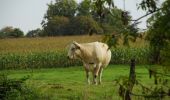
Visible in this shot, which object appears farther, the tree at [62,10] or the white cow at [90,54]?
the tree at [62,10]

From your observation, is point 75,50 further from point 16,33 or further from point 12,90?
point 16,33

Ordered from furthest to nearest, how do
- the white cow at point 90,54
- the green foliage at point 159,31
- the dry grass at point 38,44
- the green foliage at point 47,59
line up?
the dry grass at point 38,44, the green foliage at point 47,59, the white cow at point 90,54, the green foliage at point 159,31

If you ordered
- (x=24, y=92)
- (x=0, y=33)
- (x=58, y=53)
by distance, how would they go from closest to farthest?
(x=24, y=92) < (x=58, y=53) < (x=0, y=33)

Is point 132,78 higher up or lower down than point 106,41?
lower down

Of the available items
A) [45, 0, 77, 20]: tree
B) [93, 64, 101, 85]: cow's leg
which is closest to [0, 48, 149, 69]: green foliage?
[93, 64, 101, 85]: cow's leg

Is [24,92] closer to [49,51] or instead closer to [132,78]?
[132,78]

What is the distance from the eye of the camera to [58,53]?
3719 centimetres

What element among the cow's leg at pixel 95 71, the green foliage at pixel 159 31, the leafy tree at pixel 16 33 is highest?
the leafy tree at pixel 16 33

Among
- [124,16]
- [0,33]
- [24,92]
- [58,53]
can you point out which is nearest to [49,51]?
[58,53]

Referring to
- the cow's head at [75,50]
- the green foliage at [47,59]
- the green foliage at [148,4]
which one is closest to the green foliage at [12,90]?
the green foliage at [148,4]

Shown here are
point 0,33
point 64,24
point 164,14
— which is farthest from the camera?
point 0,33

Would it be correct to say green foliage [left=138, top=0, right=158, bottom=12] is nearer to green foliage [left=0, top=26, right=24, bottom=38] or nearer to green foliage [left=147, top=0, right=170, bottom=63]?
green foliage [left=147, top=0, right=170, bottom=63]

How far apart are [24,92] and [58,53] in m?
25.5

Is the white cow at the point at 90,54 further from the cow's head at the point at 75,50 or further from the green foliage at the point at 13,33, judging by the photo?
the green foliage at the point at 13,33
